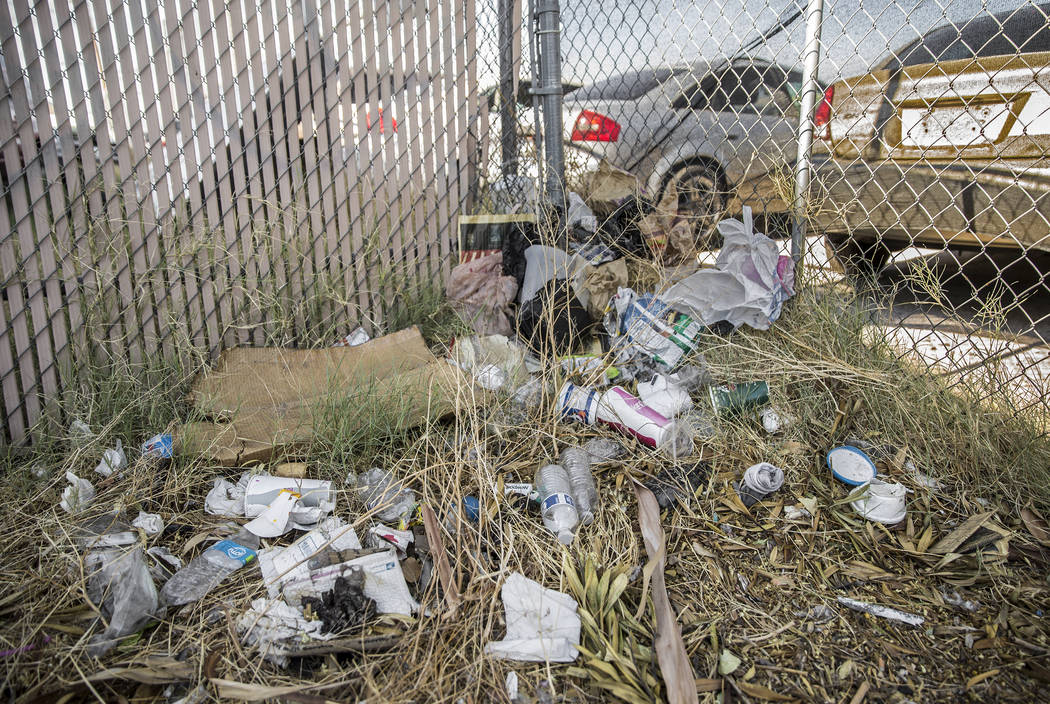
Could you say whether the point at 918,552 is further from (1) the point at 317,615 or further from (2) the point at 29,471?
(2) the point at 29,471

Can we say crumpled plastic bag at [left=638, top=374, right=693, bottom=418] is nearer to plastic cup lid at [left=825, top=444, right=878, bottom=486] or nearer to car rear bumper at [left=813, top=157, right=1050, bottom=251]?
plastic cup lid at [left=825, top=444, right=878, bottom=486]

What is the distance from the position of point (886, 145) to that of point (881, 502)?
5.74 feet

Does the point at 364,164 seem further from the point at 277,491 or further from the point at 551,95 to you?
the point at 277,491

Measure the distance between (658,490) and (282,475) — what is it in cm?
122

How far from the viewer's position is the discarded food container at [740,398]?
214 centimetres

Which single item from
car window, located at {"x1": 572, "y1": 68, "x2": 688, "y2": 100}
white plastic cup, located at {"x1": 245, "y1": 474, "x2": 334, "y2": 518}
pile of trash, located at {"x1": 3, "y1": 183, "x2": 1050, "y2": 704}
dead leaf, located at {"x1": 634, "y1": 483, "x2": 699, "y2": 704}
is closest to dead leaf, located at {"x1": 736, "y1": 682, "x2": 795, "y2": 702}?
pile of trash, located at {"x1": 3, "y1": 183, "x2": 1050, "y2": 704}

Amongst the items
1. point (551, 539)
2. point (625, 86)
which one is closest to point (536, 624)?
point (551, 539)

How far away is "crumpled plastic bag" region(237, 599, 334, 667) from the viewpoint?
136 cm

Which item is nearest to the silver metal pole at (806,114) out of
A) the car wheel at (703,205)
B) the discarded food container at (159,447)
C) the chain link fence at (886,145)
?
the chain link fence at (886,145)

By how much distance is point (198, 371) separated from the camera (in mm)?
2436

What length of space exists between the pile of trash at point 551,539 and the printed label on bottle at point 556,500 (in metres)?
0.01

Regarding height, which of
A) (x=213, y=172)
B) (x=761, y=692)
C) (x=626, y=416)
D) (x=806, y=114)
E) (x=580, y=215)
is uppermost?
(x=806, y=114)

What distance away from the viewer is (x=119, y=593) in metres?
1.45

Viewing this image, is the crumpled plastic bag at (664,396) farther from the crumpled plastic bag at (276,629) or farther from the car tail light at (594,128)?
the car tail light at (594,128)
